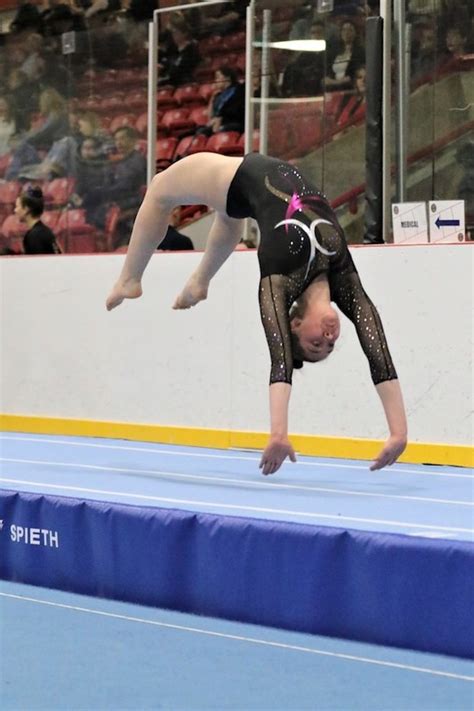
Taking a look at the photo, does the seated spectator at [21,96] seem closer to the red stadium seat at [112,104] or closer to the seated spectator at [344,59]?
the red stadium seat at [112,104]

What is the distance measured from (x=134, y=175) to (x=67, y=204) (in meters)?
0.50

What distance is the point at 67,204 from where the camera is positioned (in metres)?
7.96

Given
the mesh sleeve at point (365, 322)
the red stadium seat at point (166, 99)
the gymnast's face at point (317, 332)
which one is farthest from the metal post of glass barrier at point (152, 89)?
the gymnast's face at point (317, 332)

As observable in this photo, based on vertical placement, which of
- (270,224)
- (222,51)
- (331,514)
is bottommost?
(331,514)

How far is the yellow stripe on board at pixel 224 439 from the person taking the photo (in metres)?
5.84

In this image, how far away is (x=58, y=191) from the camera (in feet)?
26.4

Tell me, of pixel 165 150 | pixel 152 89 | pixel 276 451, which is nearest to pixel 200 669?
pixel 276 451

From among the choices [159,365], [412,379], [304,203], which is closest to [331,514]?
[304,203]

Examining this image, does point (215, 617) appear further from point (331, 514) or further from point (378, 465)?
point (378, 465)

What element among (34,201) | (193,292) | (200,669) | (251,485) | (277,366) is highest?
(34,201)

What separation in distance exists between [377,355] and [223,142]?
3.70m

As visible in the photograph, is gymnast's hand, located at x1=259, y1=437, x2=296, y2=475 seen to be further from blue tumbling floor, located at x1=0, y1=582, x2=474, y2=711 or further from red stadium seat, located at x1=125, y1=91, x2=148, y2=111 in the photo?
red stadium seat, located at x1=125, y1=91, x2=148, y2=111

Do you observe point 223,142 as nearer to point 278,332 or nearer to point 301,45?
point 301,45

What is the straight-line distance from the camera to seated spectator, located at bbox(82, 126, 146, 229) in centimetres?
776
